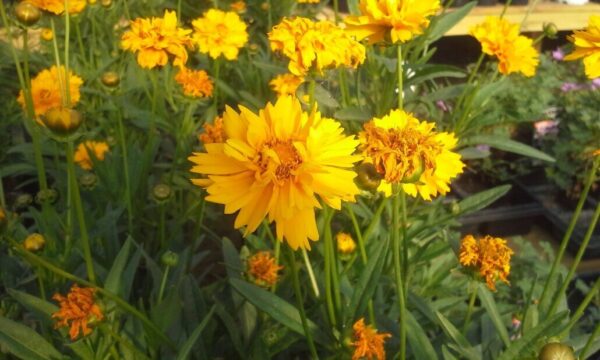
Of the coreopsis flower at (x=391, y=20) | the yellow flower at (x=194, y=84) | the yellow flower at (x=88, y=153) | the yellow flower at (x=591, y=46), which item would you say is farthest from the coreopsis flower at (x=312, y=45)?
the yellow flower at (x=88, y=153)

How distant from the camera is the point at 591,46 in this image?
51 centimetres

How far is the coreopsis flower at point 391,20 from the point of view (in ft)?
1.86

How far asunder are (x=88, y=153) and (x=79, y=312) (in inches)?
19.0

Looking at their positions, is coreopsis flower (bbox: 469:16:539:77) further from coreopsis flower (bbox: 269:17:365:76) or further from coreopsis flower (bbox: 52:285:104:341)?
coreopsis flower (bbox: 52:285:104:341)

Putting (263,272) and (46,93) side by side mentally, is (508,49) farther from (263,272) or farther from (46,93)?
(46,93)

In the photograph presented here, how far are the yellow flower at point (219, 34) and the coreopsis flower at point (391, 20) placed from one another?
452mm

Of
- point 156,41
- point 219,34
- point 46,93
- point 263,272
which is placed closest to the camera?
point 263,272

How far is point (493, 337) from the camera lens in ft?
2.44

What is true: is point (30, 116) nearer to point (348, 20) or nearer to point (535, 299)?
point (348, 20)

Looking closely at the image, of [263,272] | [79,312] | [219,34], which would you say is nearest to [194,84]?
[219,34]

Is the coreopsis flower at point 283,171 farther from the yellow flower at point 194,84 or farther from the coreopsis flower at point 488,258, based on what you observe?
the yellow flower at point 194,84

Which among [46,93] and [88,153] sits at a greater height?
[46,93]

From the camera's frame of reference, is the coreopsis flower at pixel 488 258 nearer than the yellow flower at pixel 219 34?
Yes

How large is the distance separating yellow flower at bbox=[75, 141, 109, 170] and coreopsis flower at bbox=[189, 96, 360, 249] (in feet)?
1.95
